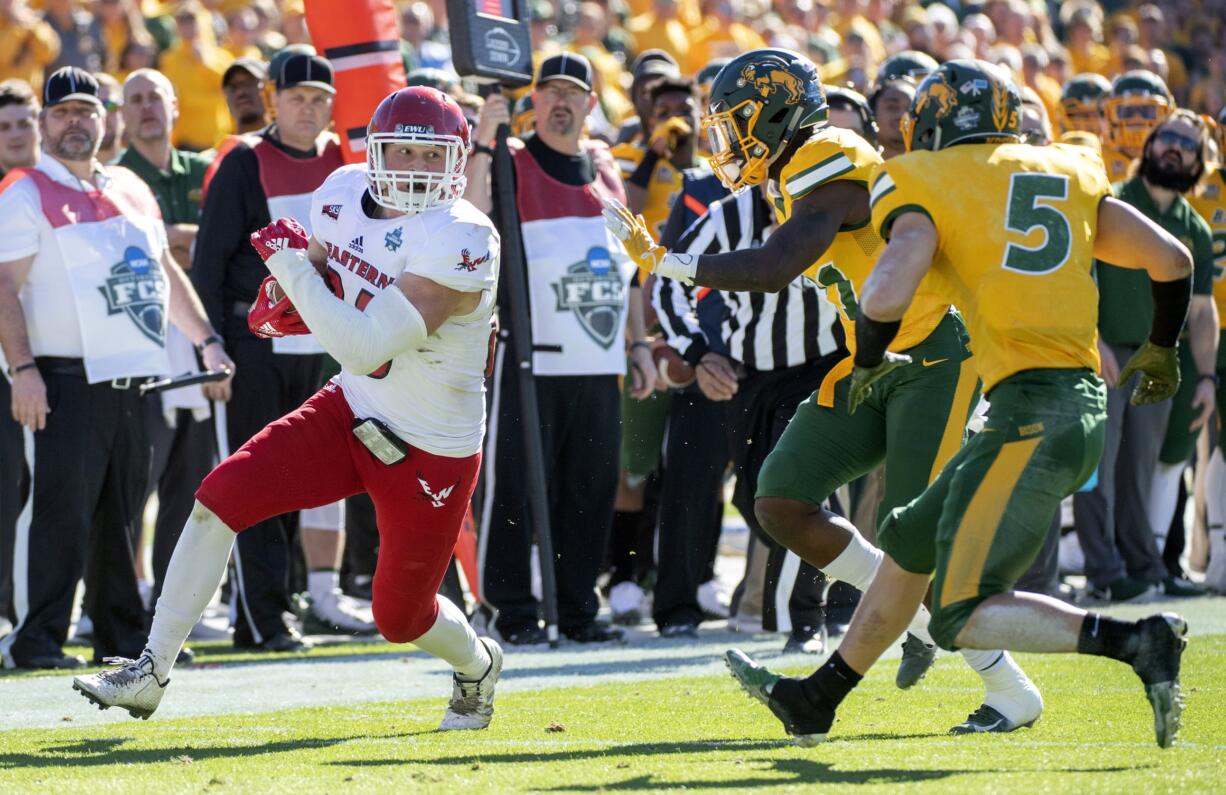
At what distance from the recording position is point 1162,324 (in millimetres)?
4887

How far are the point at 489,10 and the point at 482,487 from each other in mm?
1982

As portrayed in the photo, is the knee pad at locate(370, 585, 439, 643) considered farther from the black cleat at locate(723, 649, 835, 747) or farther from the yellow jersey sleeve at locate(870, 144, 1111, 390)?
the yellow jersey sleeve at locate(870, 144, 1111, 390)

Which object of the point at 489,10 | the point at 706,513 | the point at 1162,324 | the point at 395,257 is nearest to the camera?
the point at 1162,324

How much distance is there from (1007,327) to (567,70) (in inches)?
159

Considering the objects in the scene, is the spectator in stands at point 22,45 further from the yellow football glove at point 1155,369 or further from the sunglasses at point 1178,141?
the yellow football glove at point 1155,369

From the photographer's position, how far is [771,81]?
5578 millimetres

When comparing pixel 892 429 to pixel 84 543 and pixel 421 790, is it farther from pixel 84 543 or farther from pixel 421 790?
pixel 84 543

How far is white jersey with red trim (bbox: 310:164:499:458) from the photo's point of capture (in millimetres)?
5238

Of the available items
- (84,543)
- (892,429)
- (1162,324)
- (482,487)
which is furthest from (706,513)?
(1162,324)

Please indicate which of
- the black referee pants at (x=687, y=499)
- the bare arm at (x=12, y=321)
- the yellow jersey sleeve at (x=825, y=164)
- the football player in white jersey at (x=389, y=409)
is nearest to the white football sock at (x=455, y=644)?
the football player in white jersey at (x=389, y=409)

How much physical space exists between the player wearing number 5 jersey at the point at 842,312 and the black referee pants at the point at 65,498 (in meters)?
2.84

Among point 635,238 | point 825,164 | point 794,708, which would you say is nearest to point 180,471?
point 635,238

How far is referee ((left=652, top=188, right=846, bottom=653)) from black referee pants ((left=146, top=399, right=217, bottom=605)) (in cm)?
216

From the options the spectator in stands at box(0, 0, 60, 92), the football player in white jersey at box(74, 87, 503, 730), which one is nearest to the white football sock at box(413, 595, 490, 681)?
the football player in white jersey at box(74, 87, 503, 730)
